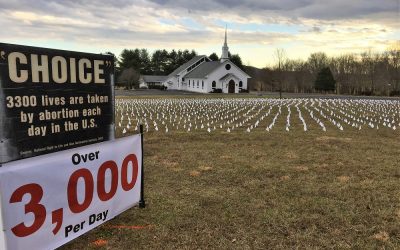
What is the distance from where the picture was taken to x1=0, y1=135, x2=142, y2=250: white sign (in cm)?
355

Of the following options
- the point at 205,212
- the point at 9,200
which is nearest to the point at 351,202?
the point at 205,212

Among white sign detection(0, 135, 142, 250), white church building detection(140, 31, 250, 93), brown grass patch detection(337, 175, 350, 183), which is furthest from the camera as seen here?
white church building detection(140, 31, 250, 93)

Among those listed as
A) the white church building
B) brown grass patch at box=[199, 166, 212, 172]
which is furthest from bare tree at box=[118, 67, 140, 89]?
brown grass patch at box=[199, 166, 212, 172]

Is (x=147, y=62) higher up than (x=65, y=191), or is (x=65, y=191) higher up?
(x=147, y=62)

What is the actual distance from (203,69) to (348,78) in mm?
33337

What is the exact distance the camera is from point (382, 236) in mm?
4852

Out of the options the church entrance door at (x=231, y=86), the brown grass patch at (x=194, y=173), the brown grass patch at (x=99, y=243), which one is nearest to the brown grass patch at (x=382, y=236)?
the brown grass patch at (x=99, y=243)

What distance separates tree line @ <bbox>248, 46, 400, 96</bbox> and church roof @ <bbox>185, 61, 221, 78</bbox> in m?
11.0

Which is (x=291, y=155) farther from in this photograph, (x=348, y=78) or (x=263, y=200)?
(x=348, y=78)

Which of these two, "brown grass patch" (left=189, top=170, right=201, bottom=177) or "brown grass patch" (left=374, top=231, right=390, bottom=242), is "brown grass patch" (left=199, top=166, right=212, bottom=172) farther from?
"brown grass patch" (left=374, top=231, right=390, bottom=242)

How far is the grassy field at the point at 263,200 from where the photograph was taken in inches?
190

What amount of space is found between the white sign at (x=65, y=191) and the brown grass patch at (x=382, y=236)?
140 inches

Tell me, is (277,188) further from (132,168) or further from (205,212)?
(132,168)

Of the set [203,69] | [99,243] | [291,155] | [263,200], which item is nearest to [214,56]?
[203,69]
